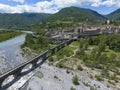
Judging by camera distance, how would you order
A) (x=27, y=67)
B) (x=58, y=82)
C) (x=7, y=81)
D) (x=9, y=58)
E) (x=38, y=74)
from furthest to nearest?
(x=9, y=58), (x=27, y=67), (x=38, y=74), (x=58, y=82), (x=7, y=81)

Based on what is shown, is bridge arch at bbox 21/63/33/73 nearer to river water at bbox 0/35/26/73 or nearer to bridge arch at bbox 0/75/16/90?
river water at bbox 0/35/26/73

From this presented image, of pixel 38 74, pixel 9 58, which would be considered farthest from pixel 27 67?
pixel 9 58

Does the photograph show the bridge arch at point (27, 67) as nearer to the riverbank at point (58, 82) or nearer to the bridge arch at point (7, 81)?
the riverbank at point (58, 82)

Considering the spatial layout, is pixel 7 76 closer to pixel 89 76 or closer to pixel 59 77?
pixel 59 77

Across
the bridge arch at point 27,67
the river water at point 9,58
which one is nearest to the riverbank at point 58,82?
the bridge arch at point 27,67

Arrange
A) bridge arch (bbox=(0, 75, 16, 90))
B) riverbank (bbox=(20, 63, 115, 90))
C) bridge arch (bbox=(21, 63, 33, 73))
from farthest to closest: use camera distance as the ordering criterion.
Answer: bridge arch (bbox=(21, 63, 33, 73)) < riverbank (bbox=(20, 63, 115, 90)) < bridge arch (bbox=(0, 75, 16, 90))

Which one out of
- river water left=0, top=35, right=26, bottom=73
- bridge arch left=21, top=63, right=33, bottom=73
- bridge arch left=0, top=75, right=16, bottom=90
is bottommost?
river water left=0, top=35, right=26, bottom=73

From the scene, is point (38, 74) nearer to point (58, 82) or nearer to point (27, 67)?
point (58, 82)

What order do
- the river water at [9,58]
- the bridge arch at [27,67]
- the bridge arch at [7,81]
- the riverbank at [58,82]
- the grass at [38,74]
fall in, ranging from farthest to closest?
1. the river water at [9,58]
2. the bridge arch at [27,67]
3. the grass at [38,74]
4. the riverbank at [58,82]
5. the bridge arch at [7,81]

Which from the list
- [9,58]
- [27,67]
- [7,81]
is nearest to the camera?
[7,81]

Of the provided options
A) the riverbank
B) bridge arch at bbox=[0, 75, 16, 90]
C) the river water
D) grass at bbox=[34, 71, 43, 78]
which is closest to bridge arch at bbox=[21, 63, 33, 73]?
the riverbank

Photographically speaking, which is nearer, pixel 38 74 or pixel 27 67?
pixel 38 74
